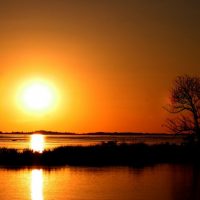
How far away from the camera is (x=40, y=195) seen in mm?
22984

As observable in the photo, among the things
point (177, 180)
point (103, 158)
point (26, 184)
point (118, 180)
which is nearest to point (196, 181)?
point (177, 180)

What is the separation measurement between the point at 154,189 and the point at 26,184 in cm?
685

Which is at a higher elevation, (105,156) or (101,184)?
(105,156)

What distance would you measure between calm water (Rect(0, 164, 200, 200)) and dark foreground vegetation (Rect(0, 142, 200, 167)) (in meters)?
5.83

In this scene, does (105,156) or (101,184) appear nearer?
(101,184)

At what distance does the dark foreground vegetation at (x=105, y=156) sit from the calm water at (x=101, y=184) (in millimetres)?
5833

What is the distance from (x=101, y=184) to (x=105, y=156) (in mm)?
17416

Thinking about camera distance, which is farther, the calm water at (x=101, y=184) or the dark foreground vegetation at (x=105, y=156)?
the dark foreground vegetation at (x=105, y=156)

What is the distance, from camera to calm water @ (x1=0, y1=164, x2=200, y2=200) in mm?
23016

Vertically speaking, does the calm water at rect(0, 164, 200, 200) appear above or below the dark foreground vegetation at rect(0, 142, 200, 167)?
below

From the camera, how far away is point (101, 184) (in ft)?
89.6

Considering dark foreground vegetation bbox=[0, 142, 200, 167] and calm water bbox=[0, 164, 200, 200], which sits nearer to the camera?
calm water bbox=[0, 164, 200, 200]

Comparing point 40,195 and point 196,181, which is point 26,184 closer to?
point 40,195

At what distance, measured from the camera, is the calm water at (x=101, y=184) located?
23.0 metres
